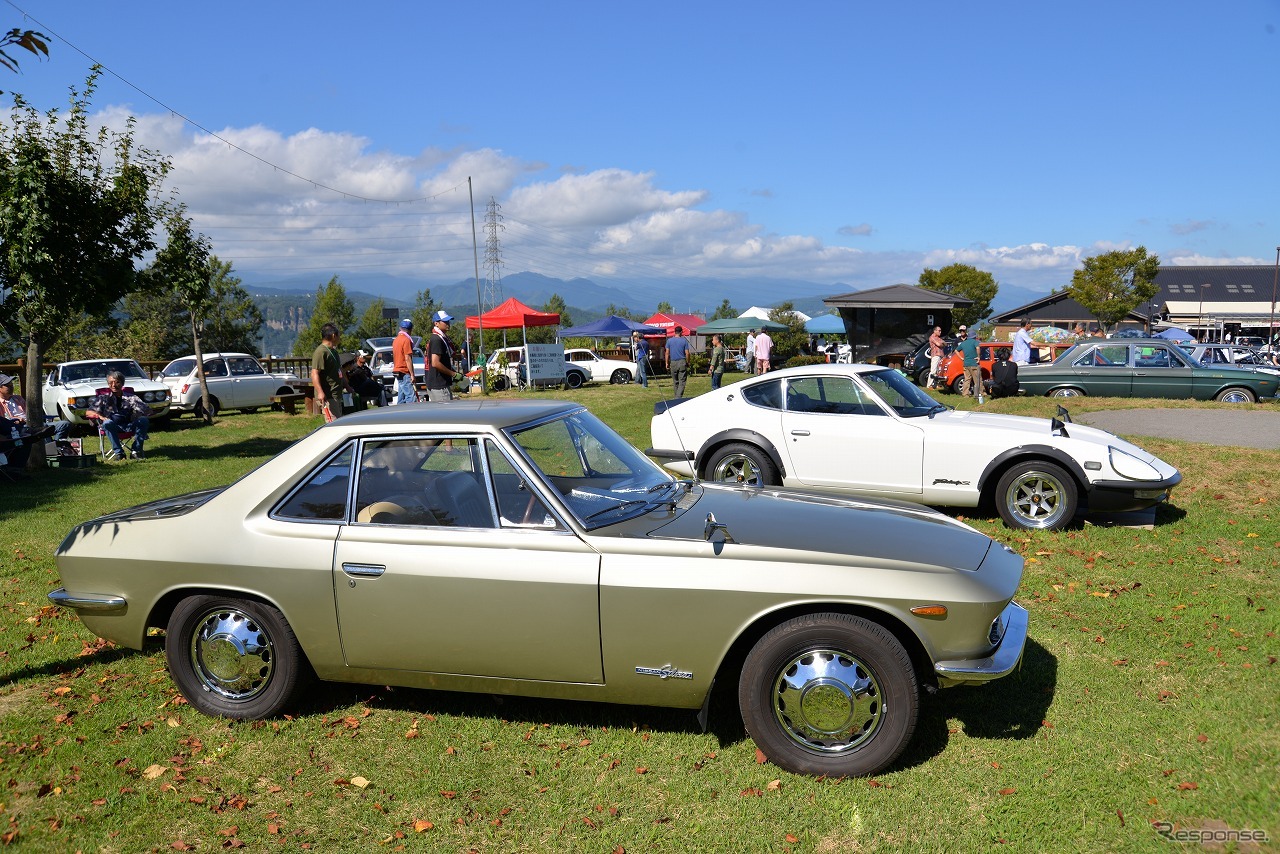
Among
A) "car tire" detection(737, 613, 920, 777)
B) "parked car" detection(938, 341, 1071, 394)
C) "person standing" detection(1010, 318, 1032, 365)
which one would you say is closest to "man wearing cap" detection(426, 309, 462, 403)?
"car tire" detection(737, 613, 920, 777)

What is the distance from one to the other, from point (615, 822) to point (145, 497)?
9.00 meters

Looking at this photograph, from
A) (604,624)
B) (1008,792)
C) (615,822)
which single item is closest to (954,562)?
(1008,792)

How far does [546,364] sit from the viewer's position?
28.6 metres

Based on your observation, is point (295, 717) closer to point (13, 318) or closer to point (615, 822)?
point (615, 822)

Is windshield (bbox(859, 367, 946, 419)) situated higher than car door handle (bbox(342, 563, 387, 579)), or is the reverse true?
windshield (bbox(859, 367, 946, 419))

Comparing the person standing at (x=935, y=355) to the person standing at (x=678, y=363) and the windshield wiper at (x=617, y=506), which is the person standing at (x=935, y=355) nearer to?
the person standing at (x=678, y=363)

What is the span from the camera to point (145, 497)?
10.4m

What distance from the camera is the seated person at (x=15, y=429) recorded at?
1209 centimetres

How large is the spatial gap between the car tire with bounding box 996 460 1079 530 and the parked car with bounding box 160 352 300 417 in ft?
60.4

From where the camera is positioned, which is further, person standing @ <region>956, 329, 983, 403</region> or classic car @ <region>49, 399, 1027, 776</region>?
person standing @ <region>956, 329, 983, 403</region>

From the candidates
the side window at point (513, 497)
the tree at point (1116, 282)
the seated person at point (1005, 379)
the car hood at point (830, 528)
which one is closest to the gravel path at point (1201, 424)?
the seated person at point (1005, 379)

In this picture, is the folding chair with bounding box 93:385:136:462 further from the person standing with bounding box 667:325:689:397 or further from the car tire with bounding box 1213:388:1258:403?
the car tire with bounding box 1213:388:1258:403

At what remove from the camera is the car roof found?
4379mm

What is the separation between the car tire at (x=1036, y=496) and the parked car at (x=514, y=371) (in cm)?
2180
